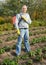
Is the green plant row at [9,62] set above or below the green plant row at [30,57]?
above

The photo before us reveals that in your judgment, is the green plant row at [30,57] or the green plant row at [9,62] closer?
the green plant row at [9,62]

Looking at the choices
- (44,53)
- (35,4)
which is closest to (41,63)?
(44,53)

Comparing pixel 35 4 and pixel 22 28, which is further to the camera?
pixel 35 4

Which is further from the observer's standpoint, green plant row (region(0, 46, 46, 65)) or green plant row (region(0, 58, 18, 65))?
green plant row (region(0, 46, 46, 65))

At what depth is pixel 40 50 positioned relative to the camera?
10.7m

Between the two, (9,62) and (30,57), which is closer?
(9,62)

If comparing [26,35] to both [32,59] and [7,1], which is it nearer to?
[32,59]

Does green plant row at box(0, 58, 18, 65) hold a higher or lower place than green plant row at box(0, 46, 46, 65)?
higher

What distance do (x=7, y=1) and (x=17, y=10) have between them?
136 inches

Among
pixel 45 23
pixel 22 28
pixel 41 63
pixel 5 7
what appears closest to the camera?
pixel 41 63

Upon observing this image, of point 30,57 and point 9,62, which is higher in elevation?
point 9,62

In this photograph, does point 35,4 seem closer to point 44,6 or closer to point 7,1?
point 44,6

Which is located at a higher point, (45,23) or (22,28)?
(22,28)

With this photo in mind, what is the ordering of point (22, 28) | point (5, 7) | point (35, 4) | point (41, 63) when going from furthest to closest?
point (5, 7)
point (35, 4)
point (22, 28)
point (41, 63)
